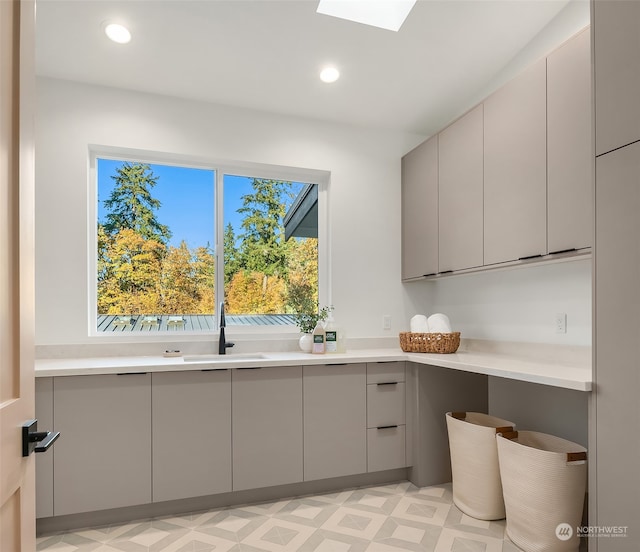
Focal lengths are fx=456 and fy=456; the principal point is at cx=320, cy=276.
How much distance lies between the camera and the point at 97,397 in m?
2.25

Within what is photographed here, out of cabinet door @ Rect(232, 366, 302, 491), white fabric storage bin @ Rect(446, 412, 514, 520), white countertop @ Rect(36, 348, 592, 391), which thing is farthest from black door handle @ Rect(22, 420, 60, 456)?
white fabric storage bin @ Rect(446, 412, 514, 520)

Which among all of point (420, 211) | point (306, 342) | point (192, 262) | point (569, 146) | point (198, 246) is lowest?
point (306, 342)

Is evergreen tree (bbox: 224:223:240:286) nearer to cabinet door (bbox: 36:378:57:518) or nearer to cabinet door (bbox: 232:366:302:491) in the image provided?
cabinet door (bbox: 232:366:302:491)

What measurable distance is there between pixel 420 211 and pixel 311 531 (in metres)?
2.15

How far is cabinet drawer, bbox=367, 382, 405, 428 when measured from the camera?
2.75 m

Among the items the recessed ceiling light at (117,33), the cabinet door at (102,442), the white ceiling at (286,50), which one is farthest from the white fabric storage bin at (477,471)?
the recessed ceiling light at (117,33)

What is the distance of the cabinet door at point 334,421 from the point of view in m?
2.62

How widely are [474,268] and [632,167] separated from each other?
4.01ft

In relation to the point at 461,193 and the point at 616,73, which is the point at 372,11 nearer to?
the point at 461,193

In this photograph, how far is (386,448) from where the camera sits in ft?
9.10

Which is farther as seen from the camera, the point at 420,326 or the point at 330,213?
the point at 330,213

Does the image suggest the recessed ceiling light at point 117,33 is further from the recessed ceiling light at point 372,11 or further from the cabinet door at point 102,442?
the cabinet door at point 102,442

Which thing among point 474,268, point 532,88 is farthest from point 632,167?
point 474,268

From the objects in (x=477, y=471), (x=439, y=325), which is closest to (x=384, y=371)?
(x=439, y=325)
